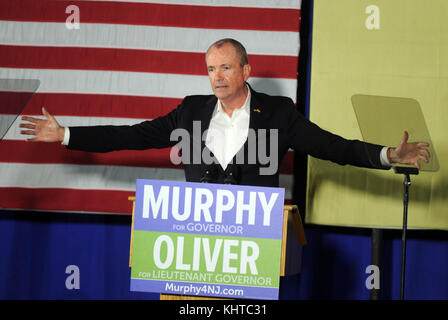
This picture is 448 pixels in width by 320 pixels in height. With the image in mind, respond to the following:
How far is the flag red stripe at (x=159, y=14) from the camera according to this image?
147 inches

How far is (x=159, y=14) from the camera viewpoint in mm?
3811

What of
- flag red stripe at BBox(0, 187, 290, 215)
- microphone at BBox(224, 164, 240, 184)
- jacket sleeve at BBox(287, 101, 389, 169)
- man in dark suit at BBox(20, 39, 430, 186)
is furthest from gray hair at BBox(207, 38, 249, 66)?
flag red stripe at BBox(0, 187, 290, 215)

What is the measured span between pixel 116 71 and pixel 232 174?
1.47 meters

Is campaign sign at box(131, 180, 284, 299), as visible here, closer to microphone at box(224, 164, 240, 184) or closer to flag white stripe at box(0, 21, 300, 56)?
microphone at box(224, 164, 240, 184)

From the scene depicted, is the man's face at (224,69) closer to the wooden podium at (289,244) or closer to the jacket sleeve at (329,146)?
the jacket sleeve at (329,146)

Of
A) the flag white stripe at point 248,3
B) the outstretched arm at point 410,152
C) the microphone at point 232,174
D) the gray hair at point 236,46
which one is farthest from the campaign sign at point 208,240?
the flag white stripe at point 248,3

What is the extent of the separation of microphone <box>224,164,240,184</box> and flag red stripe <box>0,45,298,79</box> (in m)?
1.04

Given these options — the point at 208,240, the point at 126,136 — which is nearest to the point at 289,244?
the point at 208,240

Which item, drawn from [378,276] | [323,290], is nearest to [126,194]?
[323,290]

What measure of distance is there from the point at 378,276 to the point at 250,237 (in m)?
1.67
